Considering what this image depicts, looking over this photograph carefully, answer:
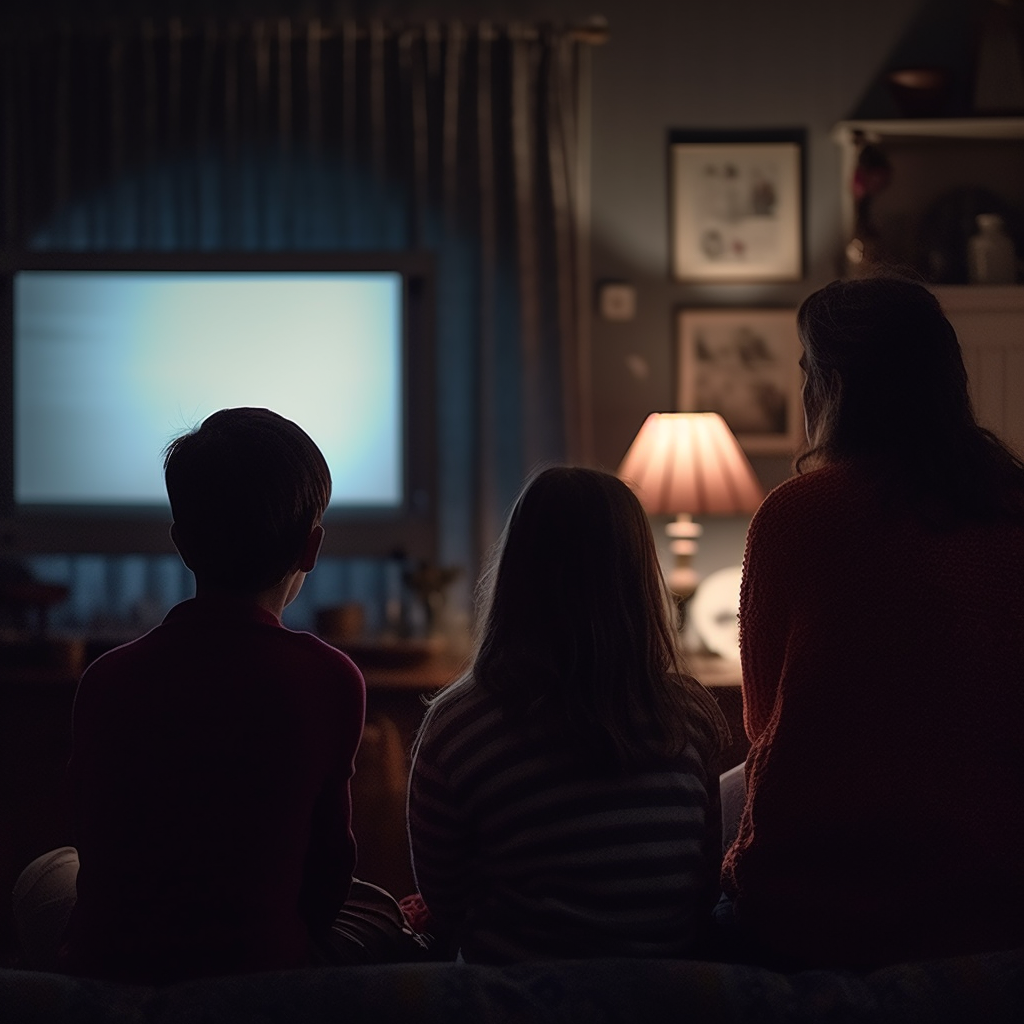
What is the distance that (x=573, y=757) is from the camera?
46.3 inches

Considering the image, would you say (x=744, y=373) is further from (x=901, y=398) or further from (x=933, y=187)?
(x=901, y=398)

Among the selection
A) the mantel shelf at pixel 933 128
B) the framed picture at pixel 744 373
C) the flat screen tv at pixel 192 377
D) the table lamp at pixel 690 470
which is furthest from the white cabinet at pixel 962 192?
the flat screen tv at pixel 192 377

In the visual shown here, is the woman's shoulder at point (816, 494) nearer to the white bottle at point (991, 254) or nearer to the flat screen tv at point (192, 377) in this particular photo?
the flat screen tv at point (192, 377)

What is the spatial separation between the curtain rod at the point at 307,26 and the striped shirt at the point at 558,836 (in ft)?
8.84

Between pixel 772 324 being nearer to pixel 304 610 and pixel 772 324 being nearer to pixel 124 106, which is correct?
pixel 304 610

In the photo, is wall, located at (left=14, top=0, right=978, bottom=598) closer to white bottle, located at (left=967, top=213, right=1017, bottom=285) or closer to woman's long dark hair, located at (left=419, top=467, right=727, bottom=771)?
white bottle, located at (left=967, top=213, right=1017, bottom=285)

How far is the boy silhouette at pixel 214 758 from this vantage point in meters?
1.11

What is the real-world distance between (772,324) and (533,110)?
36.2 inches

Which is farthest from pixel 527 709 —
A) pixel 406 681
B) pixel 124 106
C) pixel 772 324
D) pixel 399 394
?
pixel 124 106

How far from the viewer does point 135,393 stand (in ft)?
10.7

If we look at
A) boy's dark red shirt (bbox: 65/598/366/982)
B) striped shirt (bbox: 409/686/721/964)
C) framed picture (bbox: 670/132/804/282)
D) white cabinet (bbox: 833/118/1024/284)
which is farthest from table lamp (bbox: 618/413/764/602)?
boy's dark red shirt (bbox: 65/598/366/982)

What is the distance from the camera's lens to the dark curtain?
3.45 m

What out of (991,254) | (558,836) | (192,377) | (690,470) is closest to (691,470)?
(690,470)

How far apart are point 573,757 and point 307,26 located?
2843 millimetres
